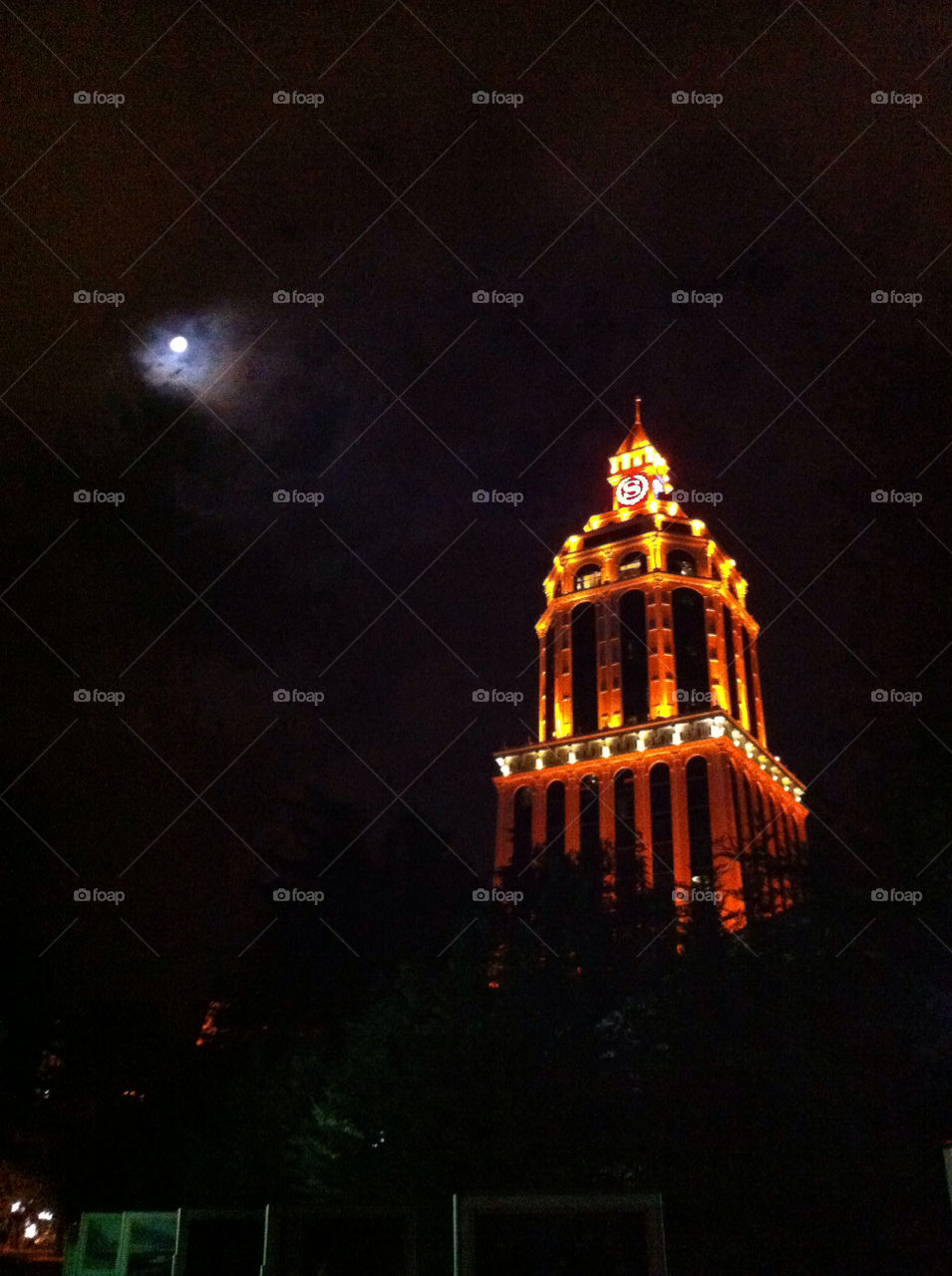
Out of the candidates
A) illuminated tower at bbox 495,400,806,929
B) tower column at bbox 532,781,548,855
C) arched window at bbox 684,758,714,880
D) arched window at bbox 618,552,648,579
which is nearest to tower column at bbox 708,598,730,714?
illuminated tower at bbox 495,400,806,929

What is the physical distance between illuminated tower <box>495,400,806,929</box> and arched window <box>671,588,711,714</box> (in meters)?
0.10

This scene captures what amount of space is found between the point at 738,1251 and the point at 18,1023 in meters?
26.6

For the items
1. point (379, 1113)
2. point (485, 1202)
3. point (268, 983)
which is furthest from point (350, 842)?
point (485, 1202)

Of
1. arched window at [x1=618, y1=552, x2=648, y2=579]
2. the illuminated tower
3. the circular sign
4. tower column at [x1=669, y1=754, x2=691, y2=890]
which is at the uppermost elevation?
the circular sign

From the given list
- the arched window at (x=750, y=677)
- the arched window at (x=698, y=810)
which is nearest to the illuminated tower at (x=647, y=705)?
the arched window at (x=698, y=810)

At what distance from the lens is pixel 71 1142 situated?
3622 cm

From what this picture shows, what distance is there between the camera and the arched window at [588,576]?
8569 cm

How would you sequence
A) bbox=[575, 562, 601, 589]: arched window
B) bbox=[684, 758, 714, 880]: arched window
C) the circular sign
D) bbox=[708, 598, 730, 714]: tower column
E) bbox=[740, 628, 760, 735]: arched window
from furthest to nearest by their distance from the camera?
the circular sign → bbox=[575, 562, 601, 589]: arched window → bbox=[740, 628, 760, 735]: arched window → bbox=[708, 598, 730, 714]: tower column → bbox=[684, 758, 714, 880]: arched window

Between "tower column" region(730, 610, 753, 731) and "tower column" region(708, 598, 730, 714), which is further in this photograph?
"tower column" region(730, 610, 753, 731)

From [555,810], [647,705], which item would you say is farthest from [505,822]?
[647,705]

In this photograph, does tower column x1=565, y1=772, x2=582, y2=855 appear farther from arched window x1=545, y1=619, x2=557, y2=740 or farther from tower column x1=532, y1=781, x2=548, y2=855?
arched window x1=545, y1=619, x2=557, y2=740

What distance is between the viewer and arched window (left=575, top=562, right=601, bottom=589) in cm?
8569

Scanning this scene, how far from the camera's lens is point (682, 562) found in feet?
276

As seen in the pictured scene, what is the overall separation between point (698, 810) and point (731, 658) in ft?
51.6
